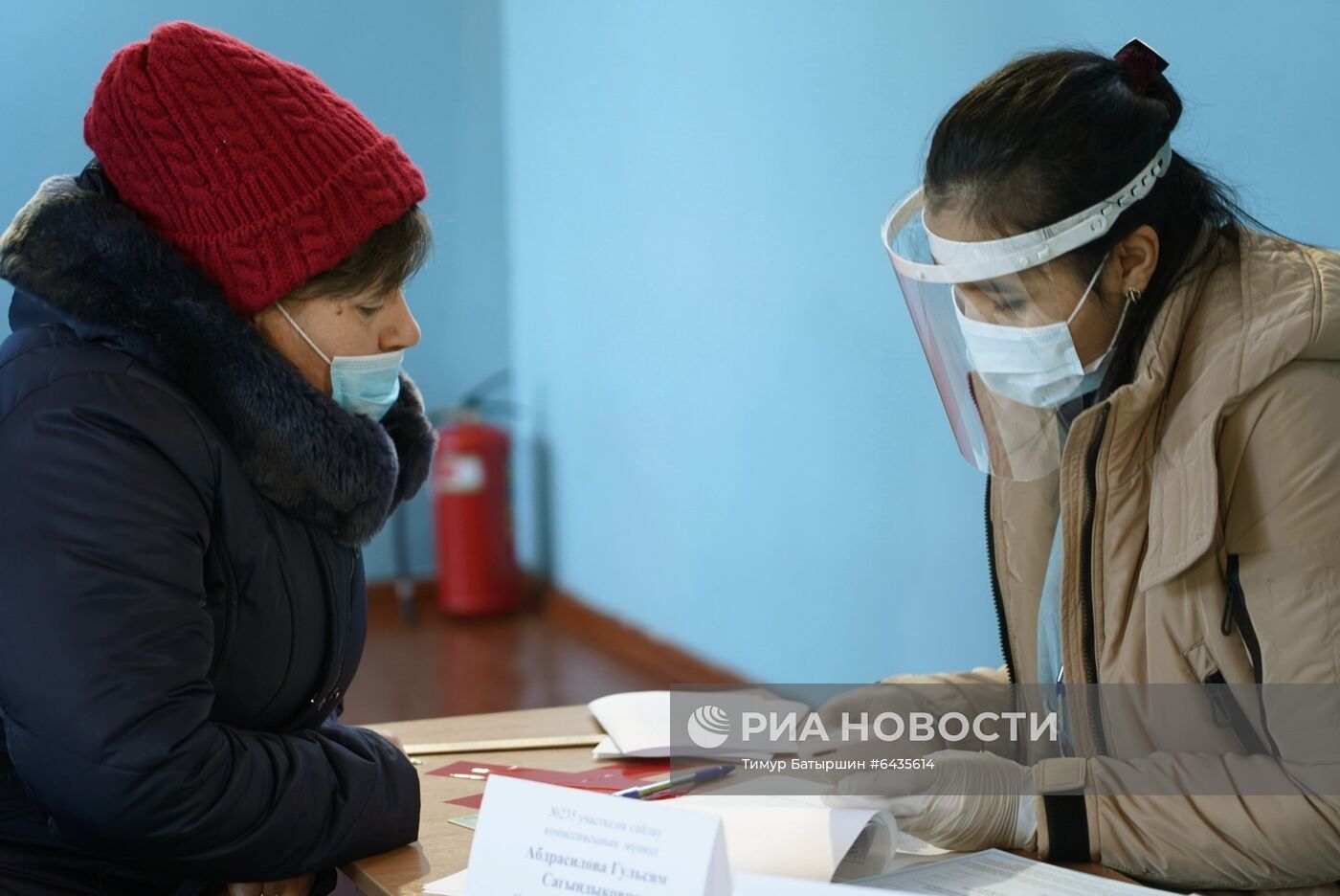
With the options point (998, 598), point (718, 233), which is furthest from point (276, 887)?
point (718, 233)

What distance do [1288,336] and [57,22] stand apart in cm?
427

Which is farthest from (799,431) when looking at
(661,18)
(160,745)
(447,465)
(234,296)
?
(160,745)

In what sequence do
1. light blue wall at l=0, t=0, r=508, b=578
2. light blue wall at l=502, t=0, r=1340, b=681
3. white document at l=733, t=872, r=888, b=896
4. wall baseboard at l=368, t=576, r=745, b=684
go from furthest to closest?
light blue wall at l=0, t=0, r=508, b=578 → wall baseboard at l=368, t=576, r=745, b=684 → light blue wall at l=502, t=0, r=1340, b=681 → white document at l=733, t=872, r=888, b=896

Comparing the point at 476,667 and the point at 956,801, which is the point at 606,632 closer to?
the point at 476,667

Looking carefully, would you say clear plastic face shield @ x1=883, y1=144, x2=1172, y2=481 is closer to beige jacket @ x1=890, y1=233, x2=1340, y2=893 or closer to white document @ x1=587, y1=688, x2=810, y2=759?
beige jacket @ x1=890, y1=233, x2=1340, y2=893

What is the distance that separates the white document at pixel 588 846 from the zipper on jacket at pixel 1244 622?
0.58 metres

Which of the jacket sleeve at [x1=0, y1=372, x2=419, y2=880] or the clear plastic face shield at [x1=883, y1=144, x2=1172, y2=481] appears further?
the clear plastic face shield at [x1=883, y1=144, x2=1172, y2=481]

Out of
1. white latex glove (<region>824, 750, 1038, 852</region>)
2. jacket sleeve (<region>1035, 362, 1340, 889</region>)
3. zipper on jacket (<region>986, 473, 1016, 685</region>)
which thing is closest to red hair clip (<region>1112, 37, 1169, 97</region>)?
jacket sleeve (<region>1035, 362, 1340, 889</region>)

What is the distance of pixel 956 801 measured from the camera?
128 centimetres

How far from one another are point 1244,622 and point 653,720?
73 centimetres

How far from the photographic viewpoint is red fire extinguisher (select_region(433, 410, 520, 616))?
516cm

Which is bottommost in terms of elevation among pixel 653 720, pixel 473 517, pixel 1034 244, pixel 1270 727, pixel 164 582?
pixel 473 517

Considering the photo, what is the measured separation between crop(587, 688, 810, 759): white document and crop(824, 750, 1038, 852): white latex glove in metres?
0.33

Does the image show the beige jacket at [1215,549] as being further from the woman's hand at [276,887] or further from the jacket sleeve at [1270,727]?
the woman's hand at [276,887]
